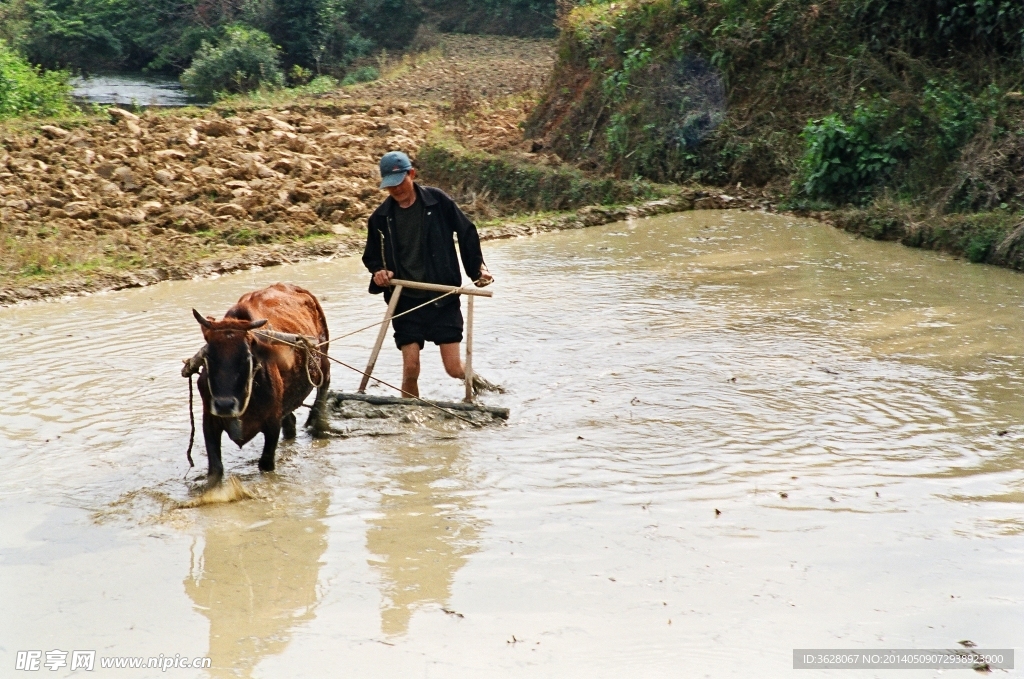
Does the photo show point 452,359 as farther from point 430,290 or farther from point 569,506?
point 569,506

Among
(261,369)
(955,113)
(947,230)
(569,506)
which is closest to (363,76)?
(955,113)

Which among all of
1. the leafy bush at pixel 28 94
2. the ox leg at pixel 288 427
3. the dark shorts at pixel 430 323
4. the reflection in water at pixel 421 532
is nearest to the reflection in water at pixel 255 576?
the reflection in water at pixel 421 532

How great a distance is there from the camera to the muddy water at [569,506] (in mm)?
4430

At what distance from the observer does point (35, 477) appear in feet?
20.8

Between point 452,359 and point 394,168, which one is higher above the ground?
point 394,168

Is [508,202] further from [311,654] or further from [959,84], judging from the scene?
[311,654]

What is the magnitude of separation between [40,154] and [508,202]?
738cm

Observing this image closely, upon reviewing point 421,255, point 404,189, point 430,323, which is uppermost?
point 404,189

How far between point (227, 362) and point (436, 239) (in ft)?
6.67

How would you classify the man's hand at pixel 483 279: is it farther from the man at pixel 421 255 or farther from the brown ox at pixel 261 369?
the brown ox at pixel 261 369

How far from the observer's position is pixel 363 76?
117 ft

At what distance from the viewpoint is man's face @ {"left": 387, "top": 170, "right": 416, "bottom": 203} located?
6.81m

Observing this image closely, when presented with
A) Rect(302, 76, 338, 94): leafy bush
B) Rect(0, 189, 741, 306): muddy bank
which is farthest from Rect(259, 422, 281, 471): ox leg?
Rect(302, 76, 338, 94): leafy bush

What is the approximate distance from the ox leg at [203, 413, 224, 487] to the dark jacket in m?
1.73
